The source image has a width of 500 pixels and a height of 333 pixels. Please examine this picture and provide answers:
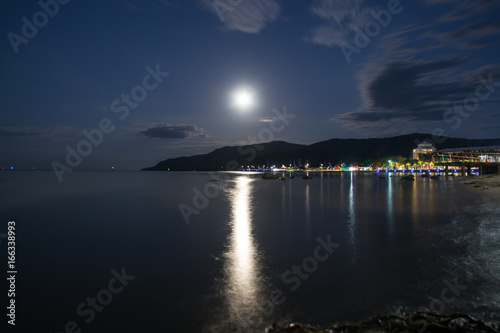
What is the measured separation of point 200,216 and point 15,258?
12351 mm

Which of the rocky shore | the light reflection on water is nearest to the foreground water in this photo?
the light reflection on water

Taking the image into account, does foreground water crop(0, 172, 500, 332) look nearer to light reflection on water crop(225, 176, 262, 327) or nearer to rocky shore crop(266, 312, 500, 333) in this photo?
light reflection on water crop(225, 176, 262, 327)

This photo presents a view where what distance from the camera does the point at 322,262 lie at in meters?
10.8

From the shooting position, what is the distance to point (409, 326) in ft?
18.5

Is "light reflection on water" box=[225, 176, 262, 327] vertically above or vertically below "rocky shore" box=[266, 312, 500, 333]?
below

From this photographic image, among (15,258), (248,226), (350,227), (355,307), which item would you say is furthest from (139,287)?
(350,227)

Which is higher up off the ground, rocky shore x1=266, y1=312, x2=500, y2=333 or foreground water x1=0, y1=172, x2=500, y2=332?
rocky shore x1=266, y1=312, x2=500, y2=333

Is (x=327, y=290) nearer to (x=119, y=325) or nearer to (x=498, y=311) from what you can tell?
(x=498, y=311)

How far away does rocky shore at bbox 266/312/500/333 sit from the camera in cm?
552

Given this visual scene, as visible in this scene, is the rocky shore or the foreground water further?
the foreground water

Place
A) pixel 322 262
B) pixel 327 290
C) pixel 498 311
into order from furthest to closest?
pixel 322 262
pixel 327 290
pixel 498 311

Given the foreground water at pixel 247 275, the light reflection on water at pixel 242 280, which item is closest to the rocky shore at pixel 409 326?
the foreground water at pixel 247 275

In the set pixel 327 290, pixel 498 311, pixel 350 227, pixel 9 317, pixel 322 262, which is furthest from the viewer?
pixel 350 227

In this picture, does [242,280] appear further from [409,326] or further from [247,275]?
[409,326]
